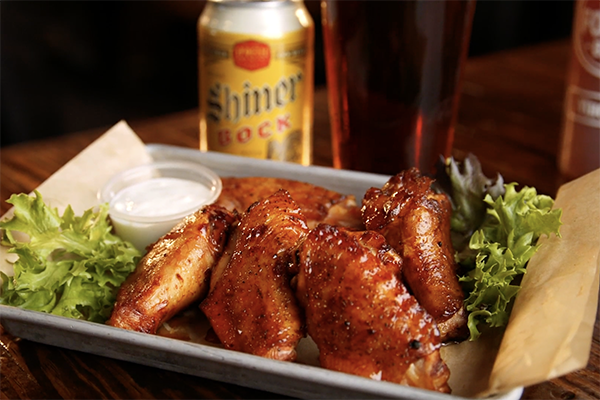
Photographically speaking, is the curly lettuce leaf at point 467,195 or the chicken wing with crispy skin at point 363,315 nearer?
the chicken wing with crispy skin at point 363,315

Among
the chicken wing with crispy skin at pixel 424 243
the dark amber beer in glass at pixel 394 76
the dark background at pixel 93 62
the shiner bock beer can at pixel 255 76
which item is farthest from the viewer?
the dark background at pixel 93 62

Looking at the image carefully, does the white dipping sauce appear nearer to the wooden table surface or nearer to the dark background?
the wooden table surface

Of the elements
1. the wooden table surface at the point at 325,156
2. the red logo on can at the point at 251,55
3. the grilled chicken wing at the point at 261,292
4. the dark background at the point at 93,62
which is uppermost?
the red logo on can at the point at 251,55

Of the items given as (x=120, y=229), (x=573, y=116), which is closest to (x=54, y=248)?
(x=120, y=229)

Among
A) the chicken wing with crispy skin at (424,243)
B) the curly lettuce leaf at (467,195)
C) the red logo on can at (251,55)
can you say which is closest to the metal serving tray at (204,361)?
the chicken wing with crispy skin at (424,243)

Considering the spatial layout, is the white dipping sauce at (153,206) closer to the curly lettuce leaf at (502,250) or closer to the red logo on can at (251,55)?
the red logo on can at (251,55)

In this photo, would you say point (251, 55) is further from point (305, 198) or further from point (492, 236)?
point (492, 236)

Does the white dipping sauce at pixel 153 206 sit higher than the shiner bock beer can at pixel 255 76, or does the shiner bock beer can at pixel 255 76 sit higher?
→ the shiner bock beer can at pixel 255 76
